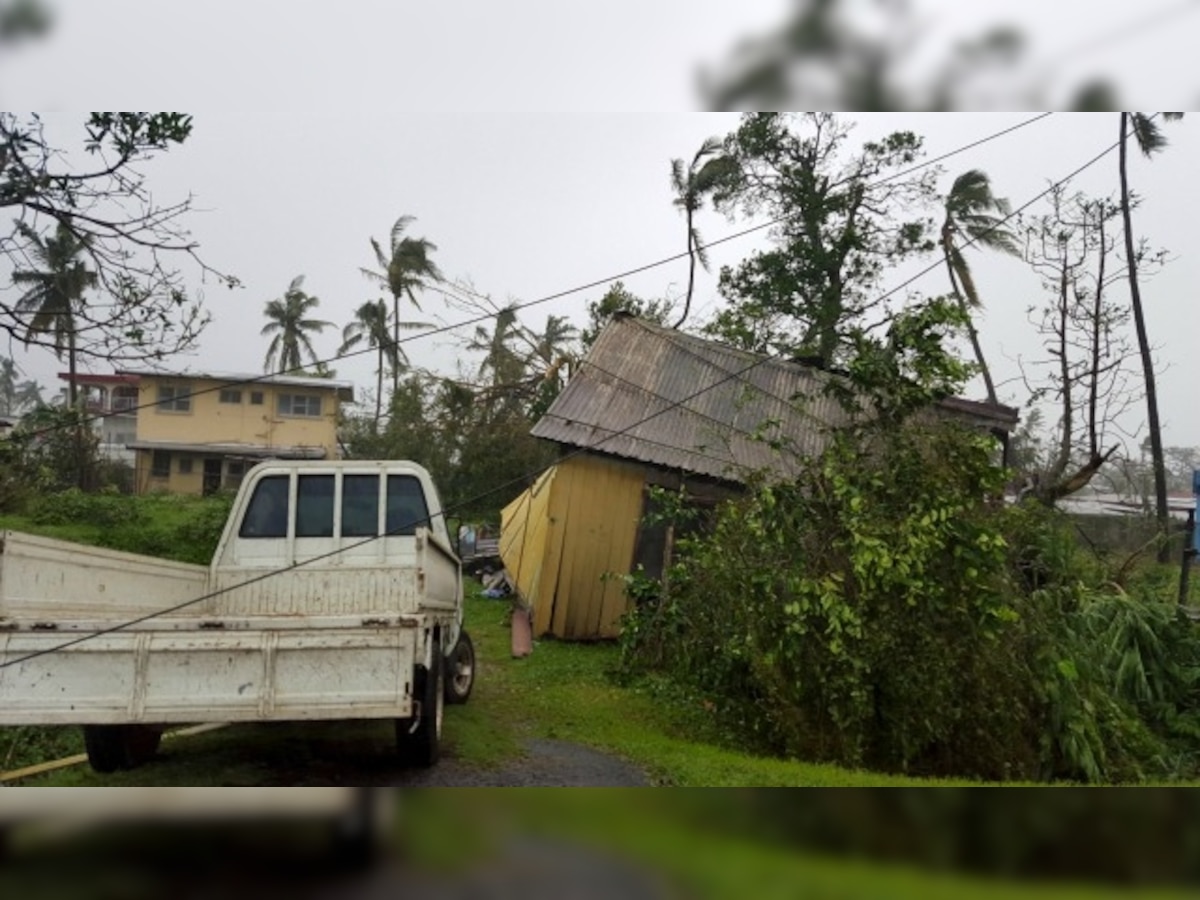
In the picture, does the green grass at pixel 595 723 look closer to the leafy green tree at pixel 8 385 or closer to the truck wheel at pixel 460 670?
the truck wheel at pixel 460 670

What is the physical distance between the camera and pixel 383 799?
230 cm

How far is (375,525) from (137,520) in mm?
1261

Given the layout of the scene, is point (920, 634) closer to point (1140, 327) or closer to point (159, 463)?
point (1140, 327)

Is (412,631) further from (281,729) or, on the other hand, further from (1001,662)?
(1001,662)

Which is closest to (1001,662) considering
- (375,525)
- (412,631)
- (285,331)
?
(412,631)

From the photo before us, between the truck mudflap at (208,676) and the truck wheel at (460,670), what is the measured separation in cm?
179

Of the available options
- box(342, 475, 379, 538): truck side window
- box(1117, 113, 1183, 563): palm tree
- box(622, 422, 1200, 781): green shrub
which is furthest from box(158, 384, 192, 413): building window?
box(1117, 113, 1183, 563): palm tree

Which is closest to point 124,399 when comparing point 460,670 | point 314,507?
point 314,507

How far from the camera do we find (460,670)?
20.7ft

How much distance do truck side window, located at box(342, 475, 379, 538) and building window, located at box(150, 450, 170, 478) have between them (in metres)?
0.94

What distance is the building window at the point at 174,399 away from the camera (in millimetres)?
5633

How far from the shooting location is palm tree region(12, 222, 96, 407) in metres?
5.53

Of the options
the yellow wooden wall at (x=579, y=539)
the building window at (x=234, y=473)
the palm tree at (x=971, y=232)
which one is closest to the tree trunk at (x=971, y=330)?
the palm tree at (x=971, y=232)

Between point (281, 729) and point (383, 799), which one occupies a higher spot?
point (383, 799)
